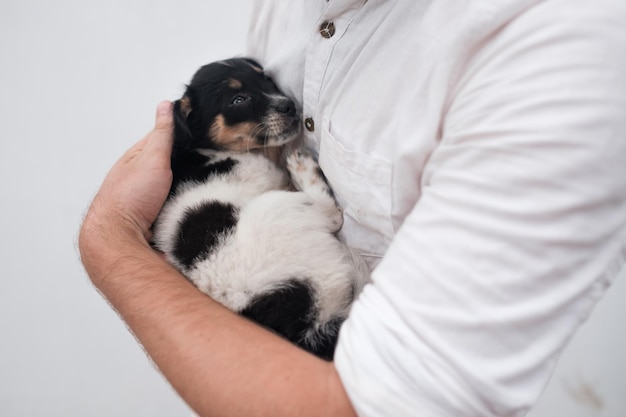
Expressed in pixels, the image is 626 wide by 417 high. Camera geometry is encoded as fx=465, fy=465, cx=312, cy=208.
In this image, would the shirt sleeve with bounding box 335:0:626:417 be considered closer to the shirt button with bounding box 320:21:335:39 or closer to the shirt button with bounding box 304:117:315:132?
the shirt button with bounding box 320:21:335:39

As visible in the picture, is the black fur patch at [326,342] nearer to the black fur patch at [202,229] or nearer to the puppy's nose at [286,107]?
the black fur patch at [202,229]


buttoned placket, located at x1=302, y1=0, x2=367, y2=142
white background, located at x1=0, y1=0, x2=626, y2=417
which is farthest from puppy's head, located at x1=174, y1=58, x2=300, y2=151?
white background, located at x1=0, y1=0, x2=626, y2=417

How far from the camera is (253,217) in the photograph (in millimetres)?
1070

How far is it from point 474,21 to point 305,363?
52 cm

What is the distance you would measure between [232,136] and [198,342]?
809 mm

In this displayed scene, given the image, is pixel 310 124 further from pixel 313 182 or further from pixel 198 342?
pixel 198 342

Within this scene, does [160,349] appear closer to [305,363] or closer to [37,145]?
[305,363]

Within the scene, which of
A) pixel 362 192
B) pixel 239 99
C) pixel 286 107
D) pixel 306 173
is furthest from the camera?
pixel 239 99

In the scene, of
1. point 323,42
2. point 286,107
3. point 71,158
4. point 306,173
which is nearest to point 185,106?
point 286,107

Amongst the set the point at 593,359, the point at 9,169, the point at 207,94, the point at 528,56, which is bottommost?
the point at 593,359

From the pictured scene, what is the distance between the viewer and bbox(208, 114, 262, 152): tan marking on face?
1392 millimetres

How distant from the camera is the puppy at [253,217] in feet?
3.04

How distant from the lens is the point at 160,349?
0.75 metres

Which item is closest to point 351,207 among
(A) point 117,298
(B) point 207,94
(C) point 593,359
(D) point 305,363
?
(D) point 305,363
